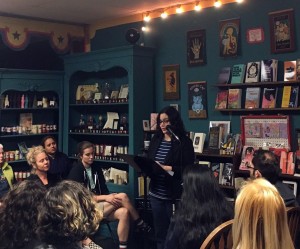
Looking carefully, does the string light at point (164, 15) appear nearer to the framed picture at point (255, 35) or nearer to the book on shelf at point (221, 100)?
the framed picture at point (255, 35)

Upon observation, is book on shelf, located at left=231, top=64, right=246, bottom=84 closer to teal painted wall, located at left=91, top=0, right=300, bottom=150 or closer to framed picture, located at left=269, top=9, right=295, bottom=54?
teal painted wall, located at left=91, top=0, right=300, bottom=150

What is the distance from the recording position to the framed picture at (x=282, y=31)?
3869 millimetres

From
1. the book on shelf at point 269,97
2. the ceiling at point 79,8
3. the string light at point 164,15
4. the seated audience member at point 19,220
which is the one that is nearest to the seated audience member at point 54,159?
the ceiling at point 79,8

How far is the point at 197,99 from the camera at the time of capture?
4602 millimetres

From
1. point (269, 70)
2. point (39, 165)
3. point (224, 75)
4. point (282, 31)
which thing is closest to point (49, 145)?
point (39, 165)

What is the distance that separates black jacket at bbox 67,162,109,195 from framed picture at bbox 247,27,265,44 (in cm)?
203

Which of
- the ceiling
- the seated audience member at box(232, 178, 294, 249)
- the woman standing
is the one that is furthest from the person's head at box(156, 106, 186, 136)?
the seated audience member at box(232, 178, 294, 249)

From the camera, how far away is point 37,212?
183cm

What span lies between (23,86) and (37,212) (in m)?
3.69

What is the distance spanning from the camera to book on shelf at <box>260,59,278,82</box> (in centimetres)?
393

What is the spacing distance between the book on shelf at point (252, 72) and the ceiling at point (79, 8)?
1077 millimetres

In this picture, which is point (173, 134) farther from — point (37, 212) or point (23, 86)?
point (23, 86)

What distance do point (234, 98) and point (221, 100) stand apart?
162 mm

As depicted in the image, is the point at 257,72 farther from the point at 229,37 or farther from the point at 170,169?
the point at 170,169
